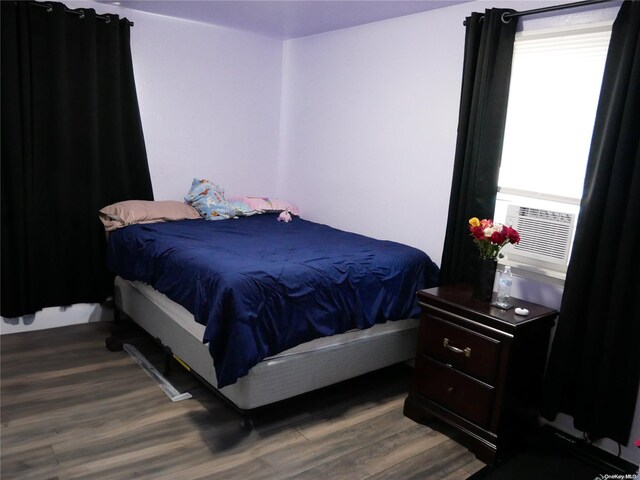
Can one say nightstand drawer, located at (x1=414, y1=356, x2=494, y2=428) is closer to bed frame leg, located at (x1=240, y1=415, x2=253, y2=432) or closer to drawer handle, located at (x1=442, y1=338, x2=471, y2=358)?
drawer handle, located at (x1=442, y1=338, x2=471, y2=358)

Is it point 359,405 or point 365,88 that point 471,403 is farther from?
point 365,88

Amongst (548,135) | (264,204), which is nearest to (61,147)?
(264,204)

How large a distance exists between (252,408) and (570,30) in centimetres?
249

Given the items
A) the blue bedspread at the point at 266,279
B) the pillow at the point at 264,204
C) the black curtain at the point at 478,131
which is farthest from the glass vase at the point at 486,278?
the pillow at the point at 264,204

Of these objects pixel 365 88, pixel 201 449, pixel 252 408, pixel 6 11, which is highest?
pixel 6 11

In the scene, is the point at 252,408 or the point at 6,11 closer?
the point at 252,408

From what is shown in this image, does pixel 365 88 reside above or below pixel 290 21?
below

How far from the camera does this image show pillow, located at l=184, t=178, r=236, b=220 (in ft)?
12.6

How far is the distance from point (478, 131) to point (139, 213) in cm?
233

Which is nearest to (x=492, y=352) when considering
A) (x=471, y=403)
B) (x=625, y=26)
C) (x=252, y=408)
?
(x=471, y=403)

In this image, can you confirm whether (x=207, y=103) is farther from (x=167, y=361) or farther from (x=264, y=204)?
(x=167, y=361)

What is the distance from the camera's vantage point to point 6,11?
306cm

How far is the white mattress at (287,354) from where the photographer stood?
2.40 m

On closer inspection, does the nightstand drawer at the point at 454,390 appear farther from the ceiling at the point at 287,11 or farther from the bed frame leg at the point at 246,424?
the ceiling at the point at 287,11
